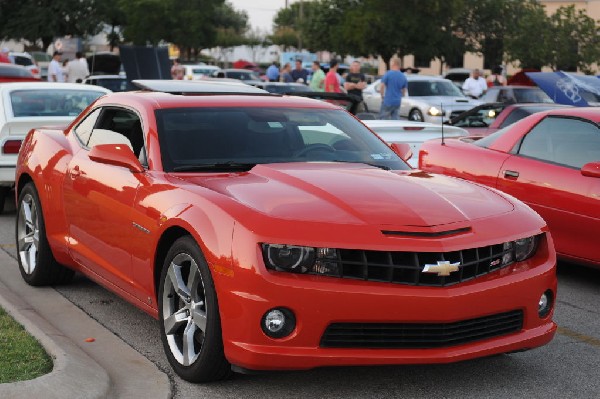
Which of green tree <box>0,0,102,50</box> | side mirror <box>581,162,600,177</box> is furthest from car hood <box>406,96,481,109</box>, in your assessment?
green tree <box>0,0,102,50</box>

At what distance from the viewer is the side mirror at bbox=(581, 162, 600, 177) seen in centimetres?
790

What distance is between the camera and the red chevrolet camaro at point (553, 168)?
816 centimetres

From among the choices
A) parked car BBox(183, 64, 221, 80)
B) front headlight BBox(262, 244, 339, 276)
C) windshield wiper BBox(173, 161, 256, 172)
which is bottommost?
parked car BBox(183, 64, 221, 80)

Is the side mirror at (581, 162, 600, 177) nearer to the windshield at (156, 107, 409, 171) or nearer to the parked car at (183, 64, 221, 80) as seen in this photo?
the windshield at (156, 107, 409, 171)

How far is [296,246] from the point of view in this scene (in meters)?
4.98

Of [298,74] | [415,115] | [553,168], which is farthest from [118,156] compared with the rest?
[298,74]

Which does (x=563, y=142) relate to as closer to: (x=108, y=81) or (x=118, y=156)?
(x=118, y=156)

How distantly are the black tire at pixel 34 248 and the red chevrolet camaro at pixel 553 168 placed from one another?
11.8 feet

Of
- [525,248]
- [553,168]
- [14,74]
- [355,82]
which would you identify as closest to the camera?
[525,248]

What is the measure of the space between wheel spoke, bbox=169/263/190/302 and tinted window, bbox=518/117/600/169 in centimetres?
406

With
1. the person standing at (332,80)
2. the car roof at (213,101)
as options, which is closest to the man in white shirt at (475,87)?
the person standing at (332,80)

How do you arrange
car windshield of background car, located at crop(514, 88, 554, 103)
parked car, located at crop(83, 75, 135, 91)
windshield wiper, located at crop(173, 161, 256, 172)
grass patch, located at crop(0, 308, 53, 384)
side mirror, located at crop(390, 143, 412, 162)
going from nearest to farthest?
grass patch, located at crop(0, 308, 53, 384) → windshield wiper, located at crop(173, 161, 256, 172) → side mirror, located at crop(390, 143, 412, 162) → car windshield of background car, located at crop(514, 88, 554, 103) → parked car, located at crop(83, 75, 135, 91)

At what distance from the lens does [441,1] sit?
5181 cm

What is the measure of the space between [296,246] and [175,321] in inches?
37.2
